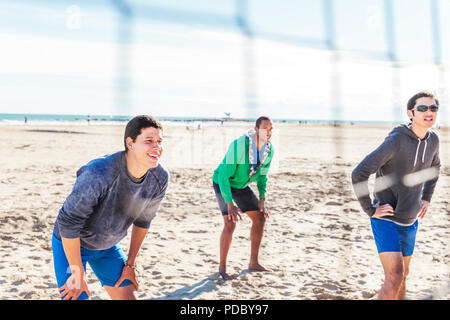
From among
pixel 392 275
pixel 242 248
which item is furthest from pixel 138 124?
pixel 242 248

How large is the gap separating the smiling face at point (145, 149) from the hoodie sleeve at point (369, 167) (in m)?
1.30

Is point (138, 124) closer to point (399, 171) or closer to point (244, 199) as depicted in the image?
point (399, 171)

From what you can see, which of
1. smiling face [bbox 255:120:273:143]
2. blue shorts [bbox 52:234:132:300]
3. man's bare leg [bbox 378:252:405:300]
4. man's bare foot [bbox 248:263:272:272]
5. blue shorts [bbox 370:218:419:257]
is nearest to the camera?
blue shorts [bbox 52:234:132:300]

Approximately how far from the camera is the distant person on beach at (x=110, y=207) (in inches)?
77.2

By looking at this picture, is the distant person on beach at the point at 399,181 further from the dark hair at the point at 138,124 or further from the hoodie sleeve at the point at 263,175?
the dark hair at the point at 138,124

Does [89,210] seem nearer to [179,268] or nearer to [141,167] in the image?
[141,167]

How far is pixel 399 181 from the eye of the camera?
100 inches

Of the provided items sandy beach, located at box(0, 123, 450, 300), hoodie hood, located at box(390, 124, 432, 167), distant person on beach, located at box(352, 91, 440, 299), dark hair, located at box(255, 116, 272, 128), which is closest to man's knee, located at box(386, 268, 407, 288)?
distant person on beach, located at box(352, 91, 440, 299)

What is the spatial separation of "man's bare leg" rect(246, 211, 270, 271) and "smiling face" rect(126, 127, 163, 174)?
6.10 ft

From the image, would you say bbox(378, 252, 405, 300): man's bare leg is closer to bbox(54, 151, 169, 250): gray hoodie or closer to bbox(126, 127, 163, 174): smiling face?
bbox(54, 151, 169, 250): gray hoodie

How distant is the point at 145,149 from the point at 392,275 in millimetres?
1728

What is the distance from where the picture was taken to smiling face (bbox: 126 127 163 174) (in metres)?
2.00

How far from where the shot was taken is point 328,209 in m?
6.37
